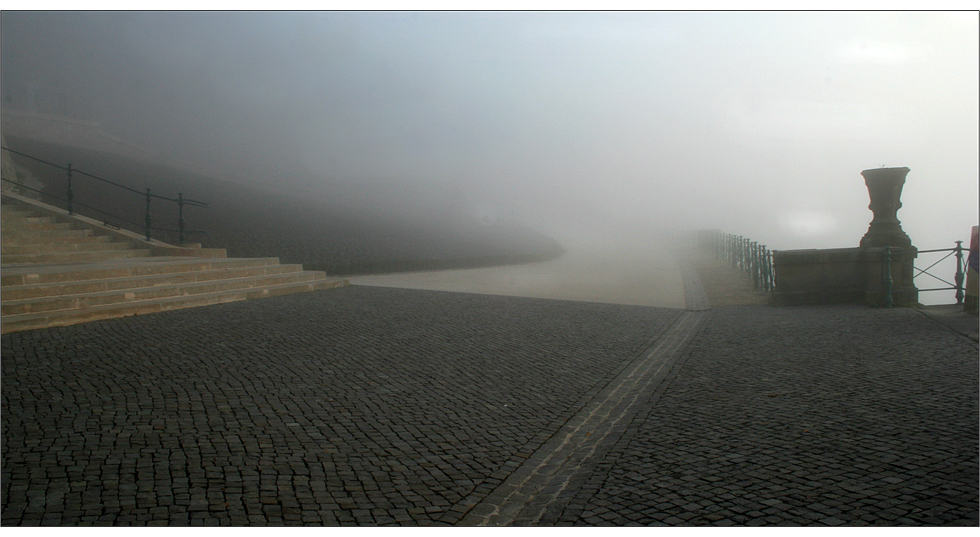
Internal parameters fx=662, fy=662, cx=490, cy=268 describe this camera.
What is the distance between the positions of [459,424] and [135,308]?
18.0 ft

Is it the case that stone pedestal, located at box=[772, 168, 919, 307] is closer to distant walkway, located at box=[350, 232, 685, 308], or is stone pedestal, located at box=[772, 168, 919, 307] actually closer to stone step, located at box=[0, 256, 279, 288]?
distant walkway, located at box=[350, 232, 685, 308]

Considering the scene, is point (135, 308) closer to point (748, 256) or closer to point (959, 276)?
point (959, 276)

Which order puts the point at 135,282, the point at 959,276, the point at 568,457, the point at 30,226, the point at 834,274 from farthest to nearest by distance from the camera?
the point at 30,226
the point at 834,274
the point at 959,276
the point at 135,282
the point at 568,457

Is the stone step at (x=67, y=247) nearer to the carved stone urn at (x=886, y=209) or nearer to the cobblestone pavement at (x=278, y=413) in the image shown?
the cobblestone pavement at (x=278, y=413)

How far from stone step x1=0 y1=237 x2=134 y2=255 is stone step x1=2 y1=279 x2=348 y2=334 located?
4094 mm

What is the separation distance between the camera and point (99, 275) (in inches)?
334

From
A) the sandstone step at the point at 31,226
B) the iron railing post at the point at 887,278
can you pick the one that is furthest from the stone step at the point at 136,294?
the iron railing post at the point at 887,278

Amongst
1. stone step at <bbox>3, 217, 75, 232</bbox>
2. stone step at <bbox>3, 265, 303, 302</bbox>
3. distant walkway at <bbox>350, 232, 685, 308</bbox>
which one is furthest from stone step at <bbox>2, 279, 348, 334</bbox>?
stone step at <bbox>3, 217, 75, 232</bbox>

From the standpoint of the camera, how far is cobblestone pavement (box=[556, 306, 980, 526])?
3.28 metres

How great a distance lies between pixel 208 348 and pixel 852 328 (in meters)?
8.11

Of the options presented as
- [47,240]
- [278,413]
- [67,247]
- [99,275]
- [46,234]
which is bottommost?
[278,413]

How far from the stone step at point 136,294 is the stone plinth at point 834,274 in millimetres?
8656

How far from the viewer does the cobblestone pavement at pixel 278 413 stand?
11.0ft

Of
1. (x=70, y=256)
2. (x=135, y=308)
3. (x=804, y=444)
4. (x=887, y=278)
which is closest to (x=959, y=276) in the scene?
(x=887, y=278)
